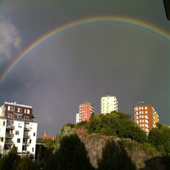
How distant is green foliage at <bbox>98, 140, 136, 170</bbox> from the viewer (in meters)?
27.1

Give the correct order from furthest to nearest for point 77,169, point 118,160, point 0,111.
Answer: point 0,111
point 77,169
point 118,160

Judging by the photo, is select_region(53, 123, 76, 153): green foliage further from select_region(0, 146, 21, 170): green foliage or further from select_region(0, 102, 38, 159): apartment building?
select_region(0, 102, 38, 159): apartment building

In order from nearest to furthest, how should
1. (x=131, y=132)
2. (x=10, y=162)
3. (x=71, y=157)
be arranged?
(x=71, y=157) → (x=10, y=162) → (x=131, y=132)

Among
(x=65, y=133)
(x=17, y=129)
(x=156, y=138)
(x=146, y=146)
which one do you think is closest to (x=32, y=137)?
(x=17, y=129)

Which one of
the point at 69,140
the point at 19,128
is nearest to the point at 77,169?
the point at 69,140

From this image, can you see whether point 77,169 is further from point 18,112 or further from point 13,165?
point 18,112

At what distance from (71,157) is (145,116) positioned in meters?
137

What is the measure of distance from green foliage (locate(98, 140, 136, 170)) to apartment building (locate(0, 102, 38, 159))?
2575 inches

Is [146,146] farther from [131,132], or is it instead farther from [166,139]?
[166,139]

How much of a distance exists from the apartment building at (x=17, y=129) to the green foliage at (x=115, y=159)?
6540cm

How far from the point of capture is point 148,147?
86.9 m

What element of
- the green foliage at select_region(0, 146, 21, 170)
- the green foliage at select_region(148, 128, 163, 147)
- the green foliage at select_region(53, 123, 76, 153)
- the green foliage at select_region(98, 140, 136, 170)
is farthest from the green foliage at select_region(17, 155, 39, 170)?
the green foliage at select_region(148, 128, 163, 147)

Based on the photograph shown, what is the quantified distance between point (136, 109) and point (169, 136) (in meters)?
77.1

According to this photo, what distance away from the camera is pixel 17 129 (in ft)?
302
